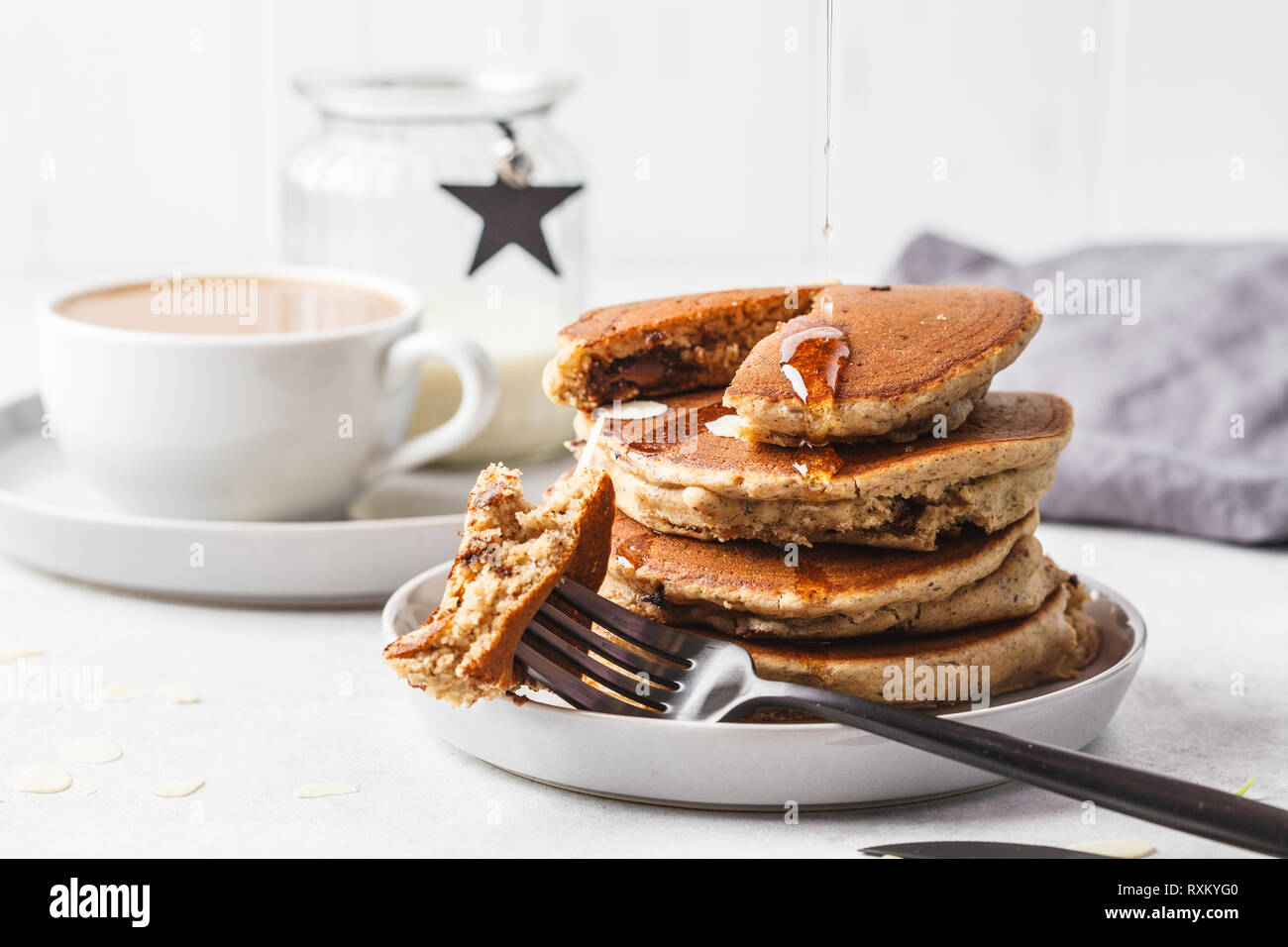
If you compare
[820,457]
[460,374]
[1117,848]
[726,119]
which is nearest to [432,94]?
[460,374]

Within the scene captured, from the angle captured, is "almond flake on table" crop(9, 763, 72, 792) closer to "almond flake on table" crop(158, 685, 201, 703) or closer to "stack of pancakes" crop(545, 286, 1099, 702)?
"almond flake on table" crop(158, 685, 201, 703)

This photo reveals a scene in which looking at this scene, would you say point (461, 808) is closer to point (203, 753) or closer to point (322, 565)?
point (203, 753)

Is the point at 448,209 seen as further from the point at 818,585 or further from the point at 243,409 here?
the point at 818,585

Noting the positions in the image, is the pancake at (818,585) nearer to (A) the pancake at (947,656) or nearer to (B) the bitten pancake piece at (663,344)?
(A) the pancake at (947,656)

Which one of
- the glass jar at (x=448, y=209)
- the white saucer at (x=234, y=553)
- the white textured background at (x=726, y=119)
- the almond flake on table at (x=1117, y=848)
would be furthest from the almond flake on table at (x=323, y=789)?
the white textured background at (x=726, y=119)

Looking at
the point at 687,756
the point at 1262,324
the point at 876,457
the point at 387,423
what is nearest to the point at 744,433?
the point at 876,457

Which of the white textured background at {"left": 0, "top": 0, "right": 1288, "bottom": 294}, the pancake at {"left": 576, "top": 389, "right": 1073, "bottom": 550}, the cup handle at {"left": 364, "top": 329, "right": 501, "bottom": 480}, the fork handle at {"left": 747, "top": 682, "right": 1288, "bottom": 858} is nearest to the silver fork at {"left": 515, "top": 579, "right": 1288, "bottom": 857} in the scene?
the fork handle at {"left": 747, "top": 682, "right": 1288, "bottom": 858}
